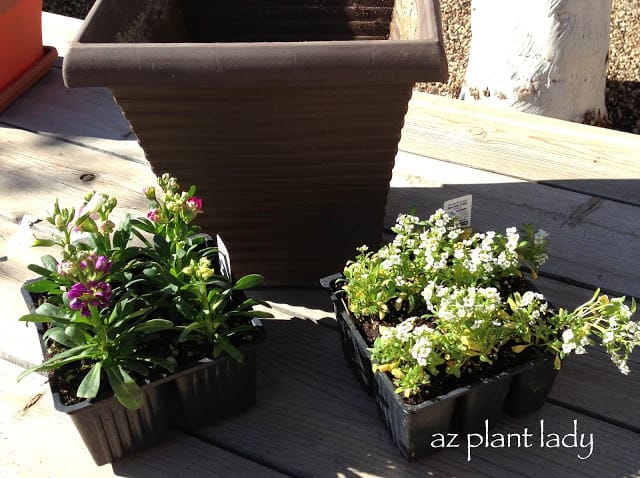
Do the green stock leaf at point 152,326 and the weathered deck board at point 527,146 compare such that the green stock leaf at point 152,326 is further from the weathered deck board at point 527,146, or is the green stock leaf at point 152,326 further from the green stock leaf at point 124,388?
the weathered deck board at point 527,146

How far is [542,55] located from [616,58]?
2.97 feet

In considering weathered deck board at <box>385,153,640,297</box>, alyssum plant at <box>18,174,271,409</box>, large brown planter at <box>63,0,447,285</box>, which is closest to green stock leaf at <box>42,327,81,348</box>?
alyssum plant at <box>18,174,271,409</box>

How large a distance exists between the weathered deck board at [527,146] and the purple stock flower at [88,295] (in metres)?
1.16

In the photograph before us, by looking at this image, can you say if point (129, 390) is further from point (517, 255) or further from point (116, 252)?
point (517, 255)

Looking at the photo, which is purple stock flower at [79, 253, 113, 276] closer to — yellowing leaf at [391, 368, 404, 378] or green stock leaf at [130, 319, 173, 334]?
green stock leaf at [130, 319, 173, 334]

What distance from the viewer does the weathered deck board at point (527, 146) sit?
1.95 m

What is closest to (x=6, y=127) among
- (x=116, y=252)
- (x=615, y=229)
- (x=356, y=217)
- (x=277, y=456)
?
(x=116, y=252)

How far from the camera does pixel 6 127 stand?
7.11 ft

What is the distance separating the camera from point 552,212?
1867mm

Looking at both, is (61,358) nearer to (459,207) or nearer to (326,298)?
(326,298)

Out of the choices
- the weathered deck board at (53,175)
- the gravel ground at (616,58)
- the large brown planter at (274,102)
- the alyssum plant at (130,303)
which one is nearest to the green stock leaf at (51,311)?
the alyssum plant at (130,303)

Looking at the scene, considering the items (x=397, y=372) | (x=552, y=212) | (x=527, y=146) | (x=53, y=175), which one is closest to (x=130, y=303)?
(x=397, y=372)

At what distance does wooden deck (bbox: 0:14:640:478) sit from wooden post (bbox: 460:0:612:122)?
11.7 inches

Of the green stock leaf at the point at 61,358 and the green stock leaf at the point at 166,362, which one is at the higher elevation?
the green stock leaf at the point at 61,358
